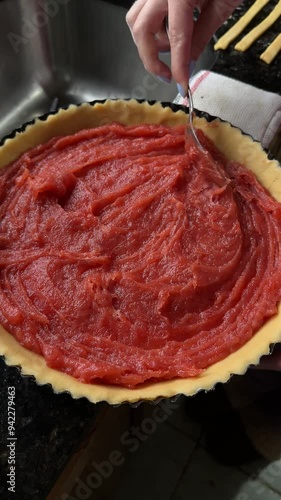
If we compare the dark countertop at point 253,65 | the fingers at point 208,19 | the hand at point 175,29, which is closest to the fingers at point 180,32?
the hand at point 175,29

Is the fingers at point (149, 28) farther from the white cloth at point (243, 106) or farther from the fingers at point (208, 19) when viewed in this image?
the white cloth at point (243, 106)

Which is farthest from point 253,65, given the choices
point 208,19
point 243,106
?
point 208,19

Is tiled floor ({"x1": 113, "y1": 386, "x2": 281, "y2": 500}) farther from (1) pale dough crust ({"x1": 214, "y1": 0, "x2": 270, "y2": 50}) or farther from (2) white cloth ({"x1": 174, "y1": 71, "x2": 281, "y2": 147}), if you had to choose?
(1) pale dough crust ({"x1": 214, "y1": 0, "x2": 270, "y2": 50})

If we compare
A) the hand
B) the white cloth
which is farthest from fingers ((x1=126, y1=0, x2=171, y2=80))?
the white cloth

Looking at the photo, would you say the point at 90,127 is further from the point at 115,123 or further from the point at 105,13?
the point at 105,13

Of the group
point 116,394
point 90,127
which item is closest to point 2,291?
point 116,394

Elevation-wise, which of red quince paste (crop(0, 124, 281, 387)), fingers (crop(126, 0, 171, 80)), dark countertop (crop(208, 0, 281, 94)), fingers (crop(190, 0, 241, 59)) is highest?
dark countertop (crop(208, 0, 281, 94))
